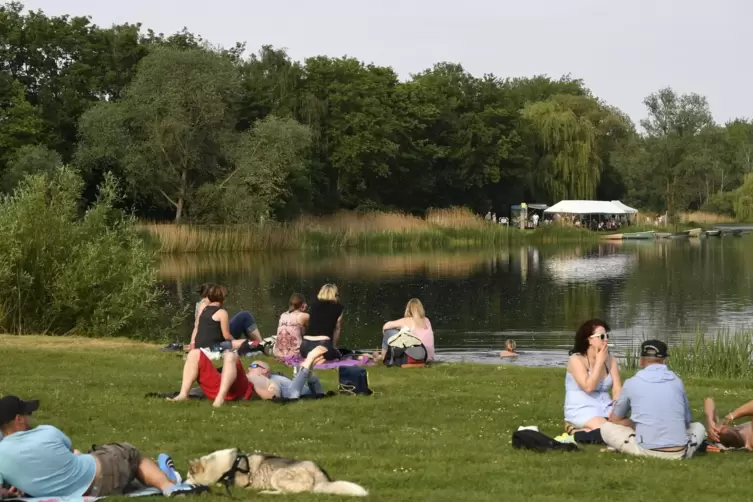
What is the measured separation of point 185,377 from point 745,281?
3292cm

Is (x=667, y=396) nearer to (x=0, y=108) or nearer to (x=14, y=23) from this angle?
(x=0, y=108)

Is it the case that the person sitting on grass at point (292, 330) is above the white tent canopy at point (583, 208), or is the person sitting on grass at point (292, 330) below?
below

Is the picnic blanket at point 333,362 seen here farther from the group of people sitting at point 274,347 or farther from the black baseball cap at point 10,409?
the black baseball cap at point 10,409

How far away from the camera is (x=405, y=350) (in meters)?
15.9

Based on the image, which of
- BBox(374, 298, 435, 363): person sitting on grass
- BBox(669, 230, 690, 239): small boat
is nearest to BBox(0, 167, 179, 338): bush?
BBox(374, 298, 435, 363): person sitting on grass

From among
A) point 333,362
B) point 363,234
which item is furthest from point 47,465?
point 363,234

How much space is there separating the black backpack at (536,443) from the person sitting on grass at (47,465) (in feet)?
9.51

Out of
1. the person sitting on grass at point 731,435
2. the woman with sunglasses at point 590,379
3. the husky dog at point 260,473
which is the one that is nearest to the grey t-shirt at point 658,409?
the person sitting on grass at point 731,435

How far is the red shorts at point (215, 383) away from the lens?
11375 mm

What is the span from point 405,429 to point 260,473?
107 inches

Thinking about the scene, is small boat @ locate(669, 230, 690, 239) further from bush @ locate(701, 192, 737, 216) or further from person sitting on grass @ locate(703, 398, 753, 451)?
person sitting on grass @ locate(703, 398, 753, 451)

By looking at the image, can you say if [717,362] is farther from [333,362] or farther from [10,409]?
[10,409]

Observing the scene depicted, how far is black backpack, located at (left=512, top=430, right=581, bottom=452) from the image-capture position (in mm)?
8859

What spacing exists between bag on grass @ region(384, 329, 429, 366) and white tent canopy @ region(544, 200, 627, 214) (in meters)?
68.8
